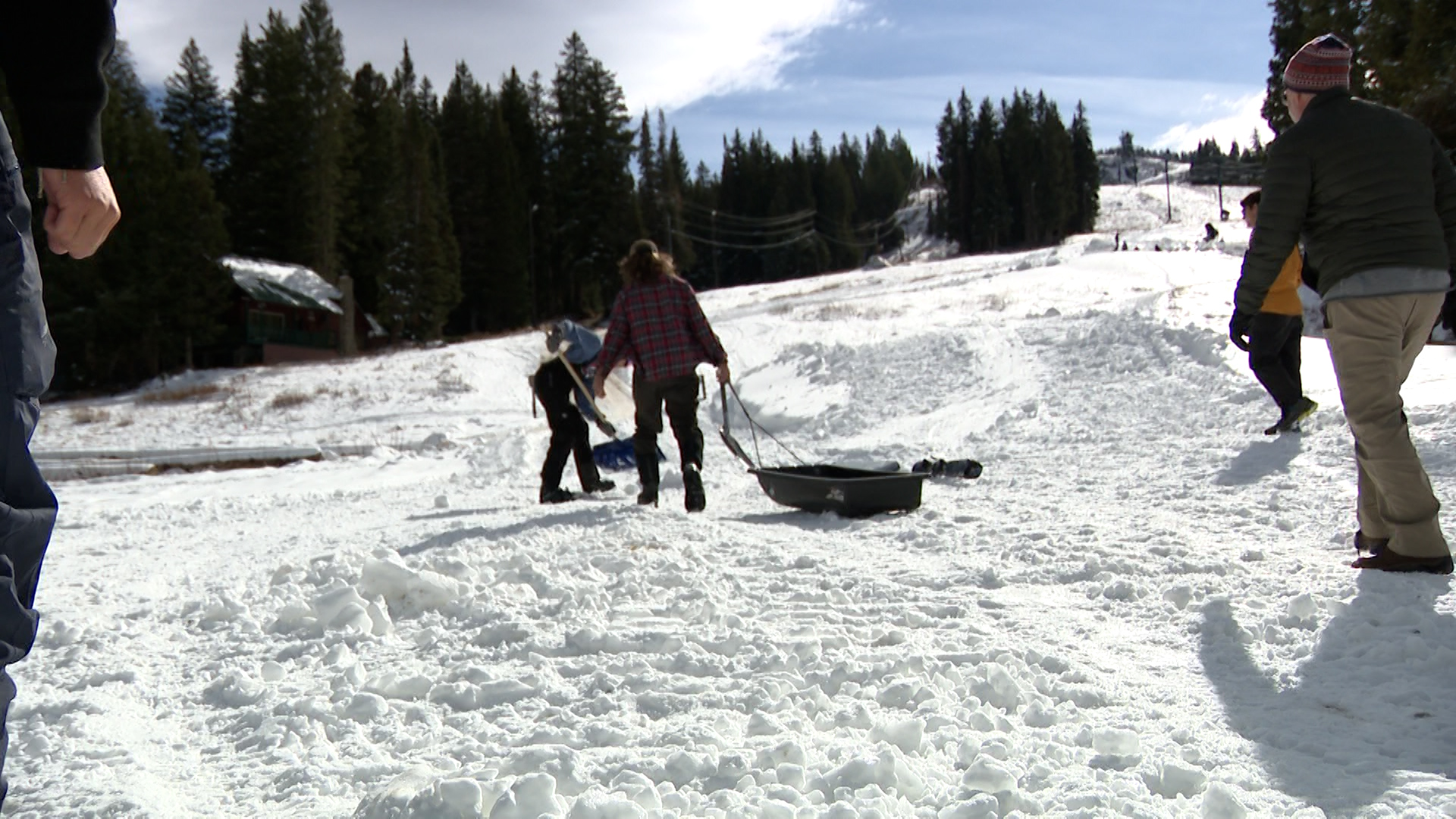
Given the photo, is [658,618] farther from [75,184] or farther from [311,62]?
[311,62]

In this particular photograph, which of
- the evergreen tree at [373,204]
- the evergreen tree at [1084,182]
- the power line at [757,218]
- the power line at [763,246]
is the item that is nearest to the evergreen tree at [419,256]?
the evergreen tree at [373,204]

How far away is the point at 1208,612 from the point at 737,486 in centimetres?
523

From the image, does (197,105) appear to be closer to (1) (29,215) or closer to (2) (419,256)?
(2) (419,256)

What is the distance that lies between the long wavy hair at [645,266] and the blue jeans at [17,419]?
528 centimetres

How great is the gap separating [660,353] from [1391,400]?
4294 millimetres

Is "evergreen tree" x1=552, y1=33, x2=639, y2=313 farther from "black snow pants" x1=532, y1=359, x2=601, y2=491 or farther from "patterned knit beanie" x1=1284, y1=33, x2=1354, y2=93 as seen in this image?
"patterned knit beanie" x1=1284, y1=33, x2=1354, y2=93

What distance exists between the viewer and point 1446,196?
149 inches

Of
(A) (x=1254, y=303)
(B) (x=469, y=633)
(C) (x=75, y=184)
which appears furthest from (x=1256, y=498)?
(C) (x=75, y=184)

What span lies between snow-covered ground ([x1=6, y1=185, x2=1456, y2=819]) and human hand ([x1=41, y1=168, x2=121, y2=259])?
4.50ft

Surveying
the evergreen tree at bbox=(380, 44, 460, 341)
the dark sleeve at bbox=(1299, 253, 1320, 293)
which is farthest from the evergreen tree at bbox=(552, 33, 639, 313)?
the dark sleeve at bbox=(1299, 253, 1320, 293)

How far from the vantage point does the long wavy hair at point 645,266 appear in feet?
22.3

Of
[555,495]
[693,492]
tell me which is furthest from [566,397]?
[693,492]

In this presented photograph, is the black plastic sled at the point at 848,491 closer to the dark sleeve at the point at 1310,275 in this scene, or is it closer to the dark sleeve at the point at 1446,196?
the dark sleeve at the point at 1310,275

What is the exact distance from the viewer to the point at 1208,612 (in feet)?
11.6
